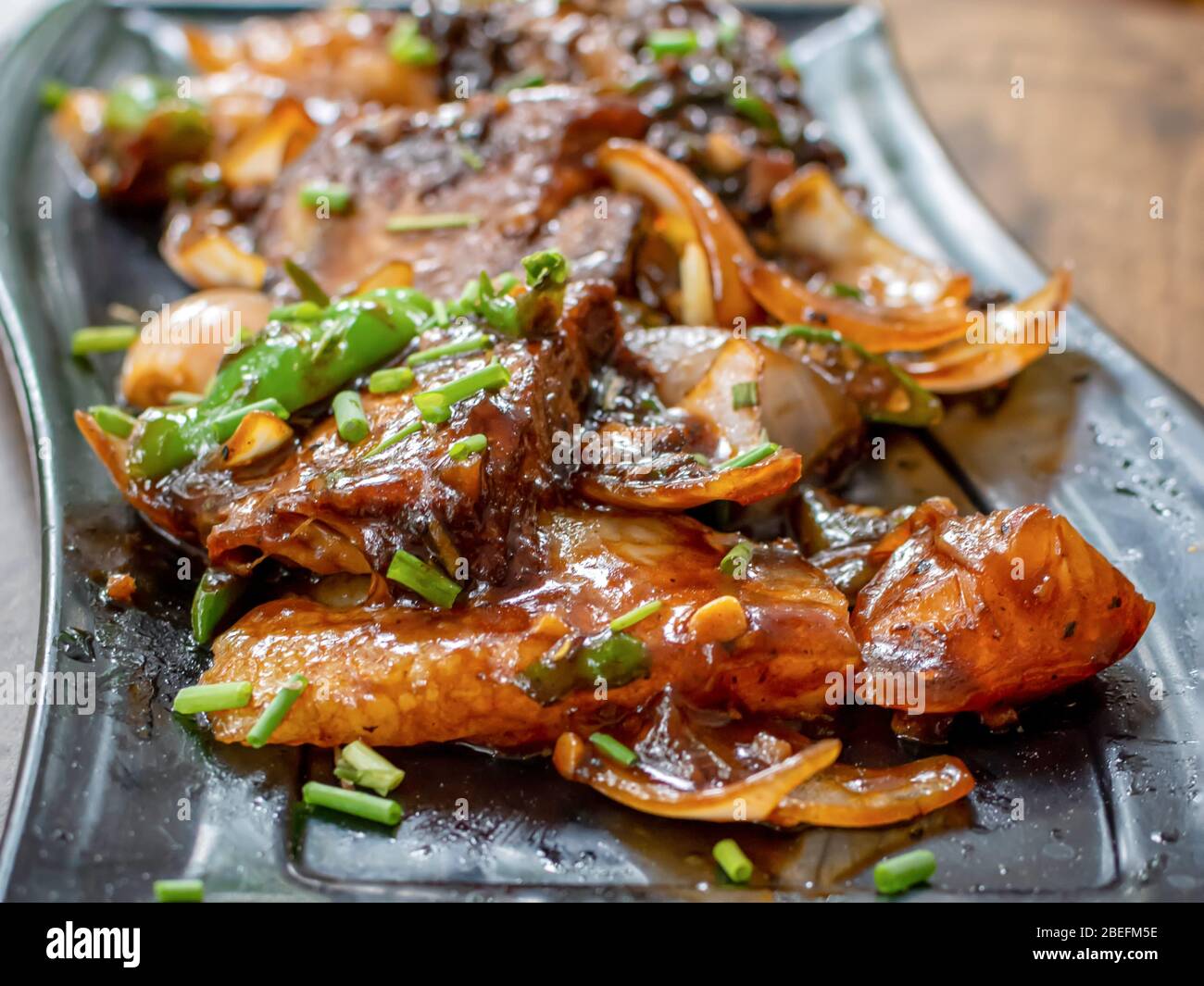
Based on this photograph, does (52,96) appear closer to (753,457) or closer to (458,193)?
(458,193)

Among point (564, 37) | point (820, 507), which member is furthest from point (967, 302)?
point (564, 37)

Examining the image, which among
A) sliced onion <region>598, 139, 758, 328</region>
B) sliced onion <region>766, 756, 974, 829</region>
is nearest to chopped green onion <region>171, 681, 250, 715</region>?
sliced onion <region>766, 756, 974, 829</region>

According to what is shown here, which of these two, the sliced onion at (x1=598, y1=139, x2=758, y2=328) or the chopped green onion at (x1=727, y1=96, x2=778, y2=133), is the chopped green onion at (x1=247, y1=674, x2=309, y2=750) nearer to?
the sliced onion at (x1=598, y1=139, x2=758, y2=328)

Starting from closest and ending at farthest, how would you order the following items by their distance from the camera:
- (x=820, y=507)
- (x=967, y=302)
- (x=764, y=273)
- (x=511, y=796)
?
1. (x=511, y=796)
2. (x=820, y=507)
3. (x=764, y=273)
4. (x=967, y=302)

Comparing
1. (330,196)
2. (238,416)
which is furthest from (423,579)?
(330,196)

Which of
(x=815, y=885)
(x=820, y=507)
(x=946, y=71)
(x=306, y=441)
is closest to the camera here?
(x=815, y=885)

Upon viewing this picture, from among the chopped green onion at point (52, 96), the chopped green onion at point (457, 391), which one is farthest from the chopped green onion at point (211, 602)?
the chopped green onion at point (52, 96)

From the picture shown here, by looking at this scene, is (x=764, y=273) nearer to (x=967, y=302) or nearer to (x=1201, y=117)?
(x=967, y=302)
